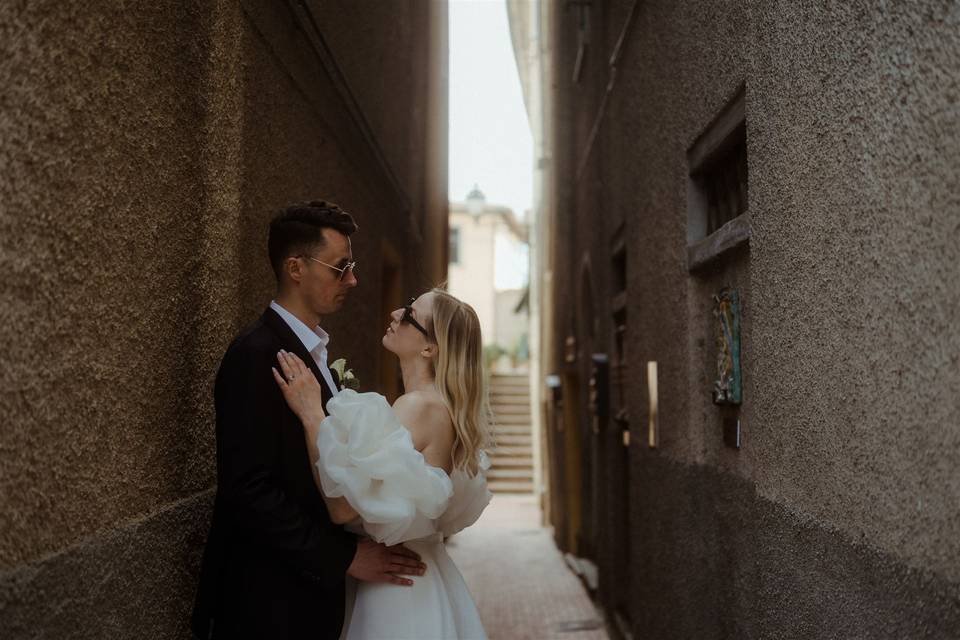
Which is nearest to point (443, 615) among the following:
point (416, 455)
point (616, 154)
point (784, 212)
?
point (416, 455)

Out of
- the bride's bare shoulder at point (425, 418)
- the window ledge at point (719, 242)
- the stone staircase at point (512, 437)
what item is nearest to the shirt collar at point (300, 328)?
the bride's bare shoulder at point (425, 418)

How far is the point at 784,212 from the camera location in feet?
9.64

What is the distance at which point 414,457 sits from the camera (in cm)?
263

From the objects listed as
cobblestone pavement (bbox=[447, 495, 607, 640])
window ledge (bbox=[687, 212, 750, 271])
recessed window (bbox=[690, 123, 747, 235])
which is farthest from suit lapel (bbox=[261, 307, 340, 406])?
cobblestone pavement (bbox=[447, 495, 607, 640])

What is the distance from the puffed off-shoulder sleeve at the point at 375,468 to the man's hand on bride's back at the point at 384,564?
0.11m

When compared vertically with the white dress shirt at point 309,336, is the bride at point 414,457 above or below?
below

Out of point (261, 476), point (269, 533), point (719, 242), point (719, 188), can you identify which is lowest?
point (269, 533)

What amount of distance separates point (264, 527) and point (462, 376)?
76cm

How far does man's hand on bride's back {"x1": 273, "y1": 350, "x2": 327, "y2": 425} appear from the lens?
271cm

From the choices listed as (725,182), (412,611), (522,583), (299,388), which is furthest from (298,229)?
(522,583)

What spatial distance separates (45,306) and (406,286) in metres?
7.93

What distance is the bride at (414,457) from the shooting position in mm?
2561

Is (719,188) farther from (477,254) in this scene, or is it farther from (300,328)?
(477,254)

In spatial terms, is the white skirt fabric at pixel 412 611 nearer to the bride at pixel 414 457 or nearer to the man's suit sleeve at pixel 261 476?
the bride at pixel 414 457
